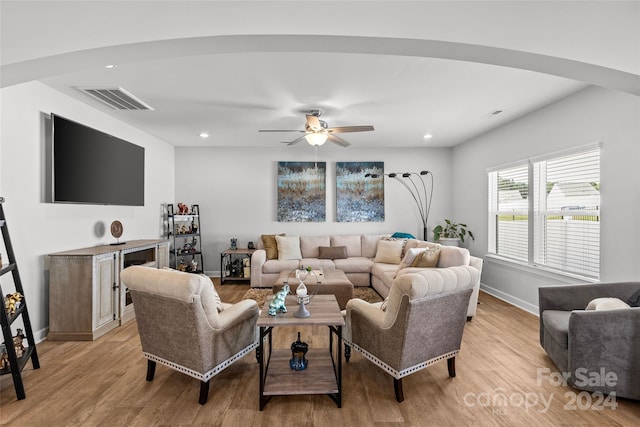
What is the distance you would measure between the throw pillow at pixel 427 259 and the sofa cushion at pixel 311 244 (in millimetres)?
2088

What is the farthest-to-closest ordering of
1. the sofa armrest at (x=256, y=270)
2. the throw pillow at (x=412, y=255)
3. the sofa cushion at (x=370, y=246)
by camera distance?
1. the sofa cushion at (x=370, y=246)
2. the sofa armrest at (x=256, y=270)
3. the throw pillow at (x=412, y=255)

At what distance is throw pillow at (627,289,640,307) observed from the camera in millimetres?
2452

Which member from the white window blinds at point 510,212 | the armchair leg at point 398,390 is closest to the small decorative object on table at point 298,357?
the armchair leg at point 398,390

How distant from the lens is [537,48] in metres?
1.84

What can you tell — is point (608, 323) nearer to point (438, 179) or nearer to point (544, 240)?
point (544, 240)

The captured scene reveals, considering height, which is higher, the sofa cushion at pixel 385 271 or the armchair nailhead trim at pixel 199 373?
the sofa cushion at pixel 385 271

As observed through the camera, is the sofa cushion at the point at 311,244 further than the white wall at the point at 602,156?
Yes

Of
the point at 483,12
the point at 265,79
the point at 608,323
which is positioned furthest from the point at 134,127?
the point at 608,323

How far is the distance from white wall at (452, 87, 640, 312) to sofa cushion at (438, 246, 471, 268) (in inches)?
39.8

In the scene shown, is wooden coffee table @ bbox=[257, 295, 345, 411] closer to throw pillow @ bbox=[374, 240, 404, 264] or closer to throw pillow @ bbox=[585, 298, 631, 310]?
throw pillow @ bbox=[585, 298, 631, 310]

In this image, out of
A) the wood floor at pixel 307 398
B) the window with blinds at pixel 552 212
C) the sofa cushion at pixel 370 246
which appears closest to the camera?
the wood floor at pixel 307 398

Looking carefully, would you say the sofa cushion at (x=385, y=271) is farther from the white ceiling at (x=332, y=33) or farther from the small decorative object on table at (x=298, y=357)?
the white ceiling at (x=332, y=33)

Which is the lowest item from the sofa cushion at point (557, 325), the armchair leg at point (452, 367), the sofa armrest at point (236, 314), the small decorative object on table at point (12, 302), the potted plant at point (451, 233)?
the armchair leg at point (452, 367)

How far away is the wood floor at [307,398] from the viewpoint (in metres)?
2.10
